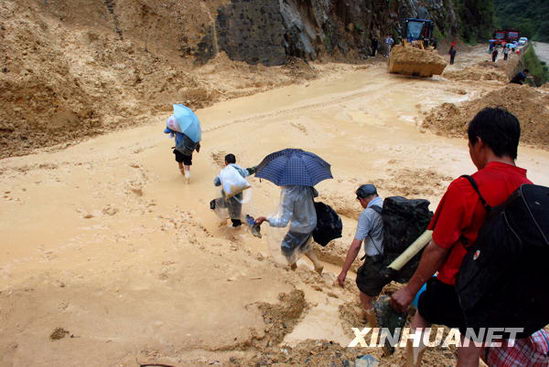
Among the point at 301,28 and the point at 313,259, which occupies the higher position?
the point at 301,28

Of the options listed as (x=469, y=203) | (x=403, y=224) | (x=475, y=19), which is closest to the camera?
(x=469, y=203)

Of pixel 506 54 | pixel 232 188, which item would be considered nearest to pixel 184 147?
pixel 232 188

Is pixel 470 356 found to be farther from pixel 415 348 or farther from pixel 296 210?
pixel 296 210

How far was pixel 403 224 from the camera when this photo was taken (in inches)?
119

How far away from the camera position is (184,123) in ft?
21.2

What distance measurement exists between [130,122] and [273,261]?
24.8 ft

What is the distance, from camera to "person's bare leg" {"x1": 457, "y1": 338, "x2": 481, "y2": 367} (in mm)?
2016

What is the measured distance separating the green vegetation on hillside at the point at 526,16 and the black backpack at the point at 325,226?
7030cm

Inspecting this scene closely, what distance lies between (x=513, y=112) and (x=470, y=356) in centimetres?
1218

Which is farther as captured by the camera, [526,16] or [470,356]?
[526,16]

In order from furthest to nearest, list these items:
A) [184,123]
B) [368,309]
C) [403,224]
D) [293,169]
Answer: [184,123] < [293,169] < [368,309] < [403,224]

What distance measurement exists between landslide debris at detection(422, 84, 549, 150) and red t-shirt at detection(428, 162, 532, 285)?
9.78 metres

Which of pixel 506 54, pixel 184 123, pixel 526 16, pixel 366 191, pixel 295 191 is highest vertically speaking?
pixel 526 16

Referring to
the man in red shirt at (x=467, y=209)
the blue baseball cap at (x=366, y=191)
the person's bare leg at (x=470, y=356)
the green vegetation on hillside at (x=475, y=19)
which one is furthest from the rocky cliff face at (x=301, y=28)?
the person's bare leg at (x=470, y=356)
